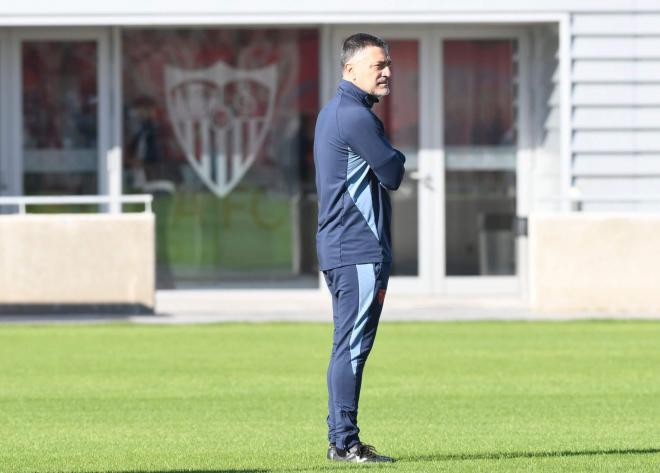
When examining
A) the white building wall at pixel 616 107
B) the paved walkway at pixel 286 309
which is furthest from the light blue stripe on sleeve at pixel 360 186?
the white building wall at pixel 616 107

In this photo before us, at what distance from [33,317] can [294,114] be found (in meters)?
4.17

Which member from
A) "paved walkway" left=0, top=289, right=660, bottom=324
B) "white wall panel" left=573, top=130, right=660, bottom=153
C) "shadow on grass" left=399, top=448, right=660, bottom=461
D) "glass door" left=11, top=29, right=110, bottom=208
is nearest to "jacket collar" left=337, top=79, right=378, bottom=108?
"shadow on grass" left=399, top=448, right=660, bottom=461

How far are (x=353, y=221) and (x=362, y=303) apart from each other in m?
0.35

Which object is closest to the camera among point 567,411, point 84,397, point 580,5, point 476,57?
point 567,411

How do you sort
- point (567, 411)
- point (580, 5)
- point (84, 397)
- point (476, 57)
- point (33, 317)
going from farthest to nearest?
point (476, 57) < point (580, 5) < point (33, 317) < point (84, 397) < point (567, 411)

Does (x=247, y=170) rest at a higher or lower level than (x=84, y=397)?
higher

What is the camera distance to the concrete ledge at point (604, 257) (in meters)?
15.6

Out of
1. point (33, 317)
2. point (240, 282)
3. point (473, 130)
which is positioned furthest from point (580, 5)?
point (33, 317)

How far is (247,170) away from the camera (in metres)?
18.1

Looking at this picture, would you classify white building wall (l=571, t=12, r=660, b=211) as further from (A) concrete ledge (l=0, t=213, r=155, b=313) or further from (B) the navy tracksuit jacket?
(B) the navy tracksuit jacket

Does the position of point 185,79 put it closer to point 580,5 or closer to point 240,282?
point 240,282

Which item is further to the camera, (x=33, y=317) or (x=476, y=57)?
(x=476, y=57)

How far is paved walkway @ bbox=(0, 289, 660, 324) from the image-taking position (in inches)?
599

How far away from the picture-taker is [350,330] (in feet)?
23.0
